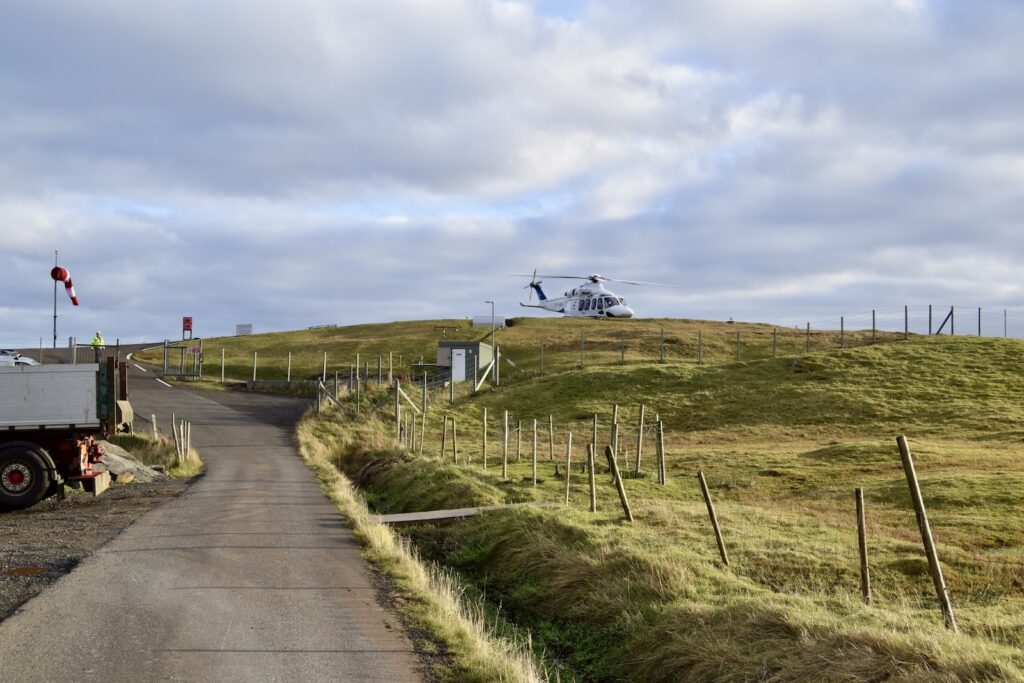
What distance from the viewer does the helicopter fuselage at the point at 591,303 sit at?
8844 centimetres

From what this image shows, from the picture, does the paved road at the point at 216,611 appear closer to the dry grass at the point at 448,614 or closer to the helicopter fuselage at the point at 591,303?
the dry grass at the point at 448,614

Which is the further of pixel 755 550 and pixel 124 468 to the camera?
pixel 124 468

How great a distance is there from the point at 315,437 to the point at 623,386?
18337mm

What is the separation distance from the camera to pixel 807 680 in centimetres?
858

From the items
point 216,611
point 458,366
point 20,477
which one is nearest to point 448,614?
point 216,611

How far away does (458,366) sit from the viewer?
58812 mm

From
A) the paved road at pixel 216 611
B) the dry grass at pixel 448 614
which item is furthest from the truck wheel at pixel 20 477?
the dry grass at pixel 448 614

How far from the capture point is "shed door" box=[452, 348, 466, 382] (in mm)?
58531

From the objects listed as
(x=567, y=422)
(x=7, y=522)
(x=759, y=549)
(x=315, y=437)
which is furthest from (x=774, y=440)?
(x=7, y=522)

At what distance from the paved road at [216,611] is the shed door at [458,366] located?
37.1 metres

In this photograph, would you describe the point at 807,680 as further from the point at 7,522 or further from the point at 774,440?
the point at 774,440

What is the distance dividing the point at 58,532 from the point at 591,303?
241ft

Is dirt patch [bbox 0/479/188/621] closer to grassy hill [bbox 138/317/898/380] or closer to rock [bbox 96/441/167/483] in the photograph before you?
rock [bbox 96/441/167/483]

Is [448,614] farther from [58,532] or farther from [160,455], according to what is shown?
[160,455]
